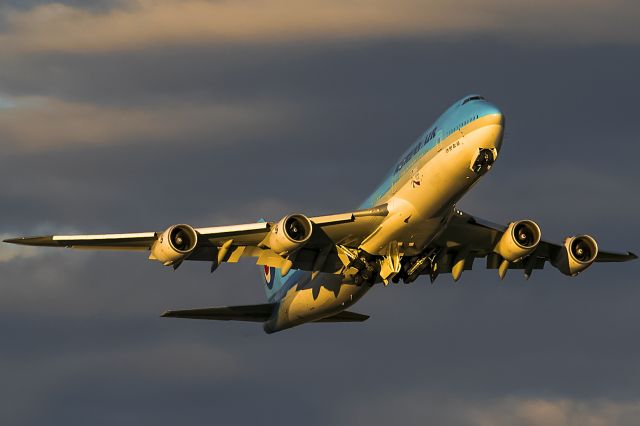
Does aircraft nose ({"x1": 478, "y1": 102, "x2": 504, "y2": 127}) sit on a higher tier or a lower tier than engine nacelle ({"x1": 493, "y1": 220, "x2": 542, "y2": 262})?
higher

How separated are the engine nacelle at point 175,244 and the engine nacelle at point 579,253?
17109mm

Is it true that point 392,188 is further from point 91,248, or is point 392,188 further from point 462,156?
point 91,248

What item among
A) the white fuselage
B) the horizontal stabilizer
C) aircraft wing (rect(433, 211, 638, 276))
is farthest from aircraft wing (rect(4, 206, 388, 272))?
the horizontal stabilizer

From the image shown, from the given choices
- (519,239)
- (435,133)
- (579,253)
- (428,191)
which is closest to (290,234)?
(428,191)

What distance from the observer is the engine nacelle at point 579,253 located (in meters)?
65.4

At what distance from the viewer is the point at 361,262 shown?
62625mm

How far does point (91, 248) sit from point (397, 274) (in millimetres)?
12790

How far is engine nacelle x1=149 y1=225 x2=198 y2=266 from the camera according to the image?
58875 mm

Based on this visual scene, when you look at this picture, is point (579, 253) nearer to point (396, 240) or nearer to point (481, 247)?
point (481, 247)

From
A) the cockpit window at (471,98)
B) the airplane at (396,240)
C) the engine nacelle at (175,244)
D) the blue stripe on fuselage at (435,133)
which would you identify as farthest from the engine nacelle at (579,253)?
the engine nacelle at (175,244)

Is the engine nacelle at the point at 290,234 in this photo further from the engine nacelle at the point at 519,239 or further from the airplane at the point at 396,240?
the engine nacelle at the point at 519,239

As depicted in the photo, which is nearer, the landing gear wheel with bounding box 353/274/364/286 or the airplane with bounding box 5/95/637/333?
the airplane with bounding box 5/95/637/333

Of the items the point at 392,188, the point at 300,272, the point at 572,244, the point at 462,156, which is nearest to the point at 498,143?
the point at 462,156

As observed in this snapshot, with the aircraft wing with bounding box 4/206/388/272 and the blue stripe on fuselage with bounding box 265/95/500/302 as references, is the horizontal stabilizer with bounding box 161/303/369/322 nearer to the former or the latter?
the aircraft wing with bounding box 4/206/388/272
